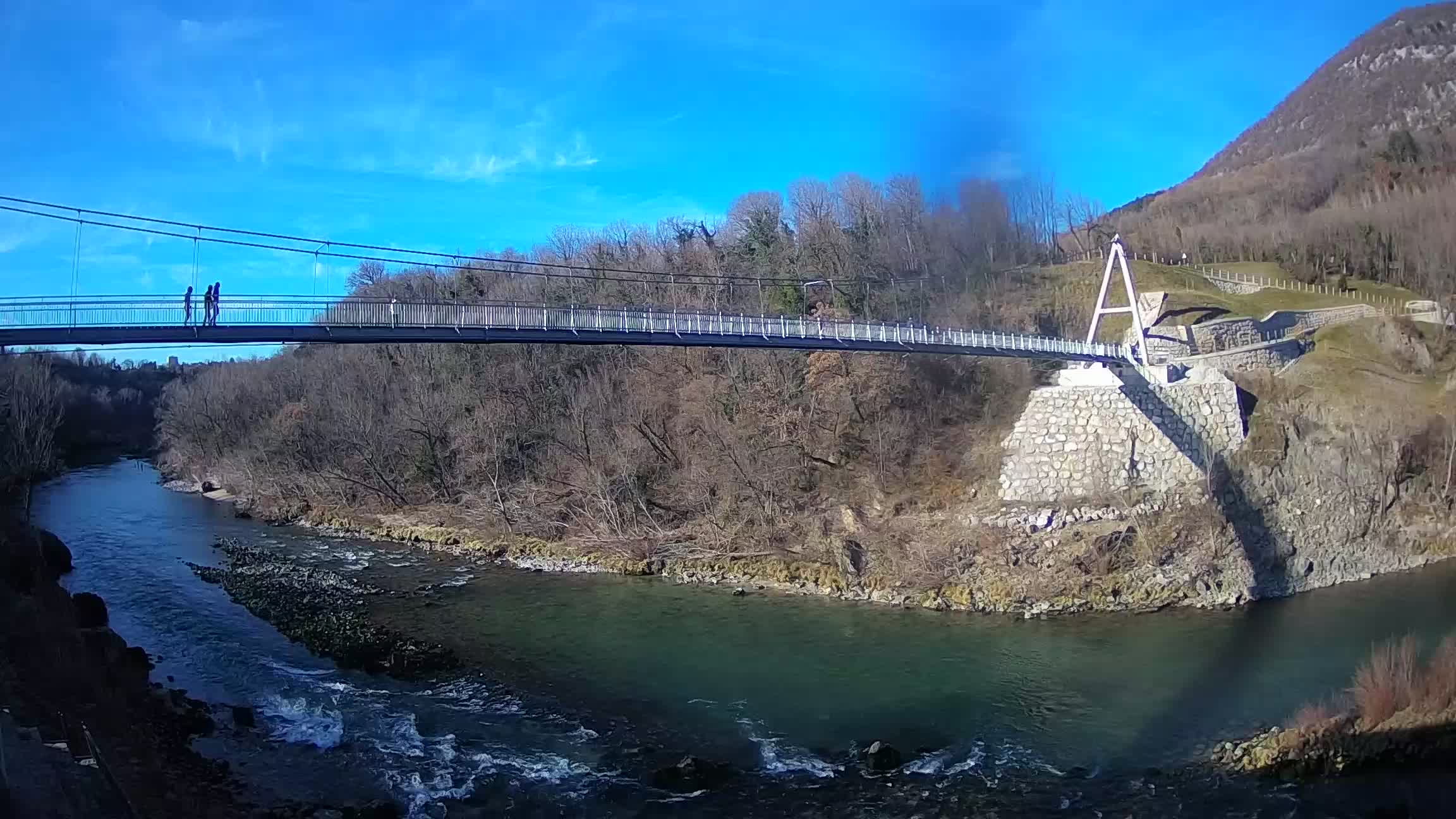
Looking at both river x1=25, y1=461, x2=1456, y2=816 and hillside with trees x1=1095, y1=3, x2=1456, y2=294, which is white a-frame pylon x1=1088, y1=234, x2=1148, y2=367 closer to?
river x1=25, y1=461, x2=1456, y2=816

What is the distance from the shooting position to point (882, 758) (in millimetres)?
10203

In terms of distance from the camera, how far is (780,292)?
30328 millimetres

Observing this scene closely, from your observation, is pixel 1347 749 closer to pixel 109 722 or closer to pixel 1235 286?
pixel 109 722

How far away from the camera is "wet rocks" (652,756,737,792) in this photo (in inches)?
383

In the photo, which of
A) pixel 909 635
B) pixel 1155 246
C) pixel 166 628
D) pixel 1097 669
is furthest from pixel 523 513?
pixel 1155 246

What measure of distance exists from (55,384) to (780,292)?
126ft

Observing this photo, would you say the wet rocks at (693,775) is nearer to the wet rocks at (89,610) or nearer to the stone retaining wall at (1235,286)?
the wet rocks at (89,610)

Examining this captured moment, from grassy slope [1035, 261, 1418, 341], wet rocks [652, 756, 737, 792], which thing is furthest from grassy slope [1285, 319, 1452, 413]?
wet rocks [652, 756, 737, 792]

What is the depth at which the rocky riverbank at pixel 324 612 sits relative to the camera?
14.1 m

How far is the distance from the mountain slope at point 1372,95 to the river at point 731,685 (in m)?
59.3

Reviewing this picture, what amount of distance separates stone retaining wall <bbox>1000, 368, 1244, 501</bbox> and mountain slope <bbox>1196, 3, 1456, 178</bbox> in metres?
50.8

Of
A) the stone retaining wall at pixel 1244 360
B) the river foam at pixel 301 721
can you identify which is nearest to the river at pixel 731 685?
the river foam at pixel 301 721

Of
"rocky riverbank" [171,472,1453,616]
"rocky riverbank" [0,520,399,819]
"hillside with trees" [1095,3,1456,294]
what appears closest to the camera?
"rocky riverbank" [0,520,399,819]

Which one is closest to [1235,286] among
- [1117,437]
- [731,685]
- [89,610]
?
[1117,437]
